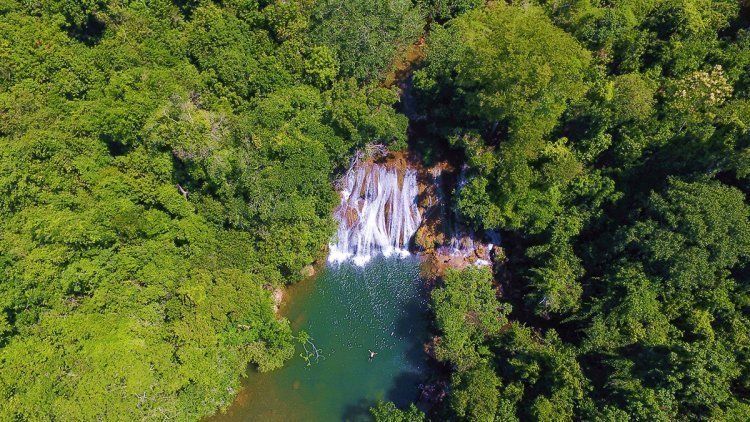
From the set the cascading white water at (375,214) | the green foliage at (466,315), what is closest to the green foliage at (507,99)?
the green foliage at (466,315)

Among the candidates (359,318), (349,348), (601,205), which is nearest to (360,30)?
(601,205)

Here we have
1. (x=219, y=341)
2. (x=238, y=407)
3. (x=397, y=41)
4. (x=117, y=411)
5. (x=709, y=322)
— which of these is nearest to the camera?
(x=117, y=411)

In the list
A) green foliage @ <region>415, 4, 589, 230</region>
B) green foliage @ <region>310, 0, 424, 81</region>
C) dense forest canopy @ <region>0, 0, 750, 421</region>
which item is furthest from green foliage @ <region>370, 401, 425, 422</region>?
green foliage @ <region>310, 0, 424, 81</region>

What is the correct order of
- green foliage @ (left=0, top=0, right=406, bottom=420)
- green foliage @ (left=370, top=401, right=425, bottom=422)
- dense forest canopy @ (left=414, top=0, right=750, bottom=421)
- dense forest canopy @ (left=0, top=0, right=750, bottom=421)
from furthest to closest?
green foliage @ (left=370, top=401, right=425, bottom=422) < green foliage @ (left=0, top=0, right=406, bottom=420) < dense forest canopy @ (left=0, top=0, right=750, bottom=421) < dense forest canopy @ (left=414, top=0, right=750, bottom=421)

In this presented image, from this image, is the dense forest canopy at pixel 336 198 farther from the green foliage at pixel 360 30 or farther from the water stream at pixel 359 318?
the water stream at pixel 359 318

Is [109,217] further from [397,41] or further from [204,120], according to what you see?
[397,41]

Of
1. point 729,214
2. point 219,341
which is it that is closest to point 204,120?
point 219,341

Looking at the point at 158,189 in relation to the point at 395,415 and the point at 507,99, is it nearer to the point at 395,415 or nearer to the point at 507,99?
the point at 395,415

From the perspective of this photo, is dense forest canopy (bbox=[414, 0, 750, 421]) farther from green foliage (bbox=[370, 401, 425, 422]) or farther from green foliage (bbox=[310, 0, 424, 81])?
green foliage (bbox=[310, 0, 424, 81])
